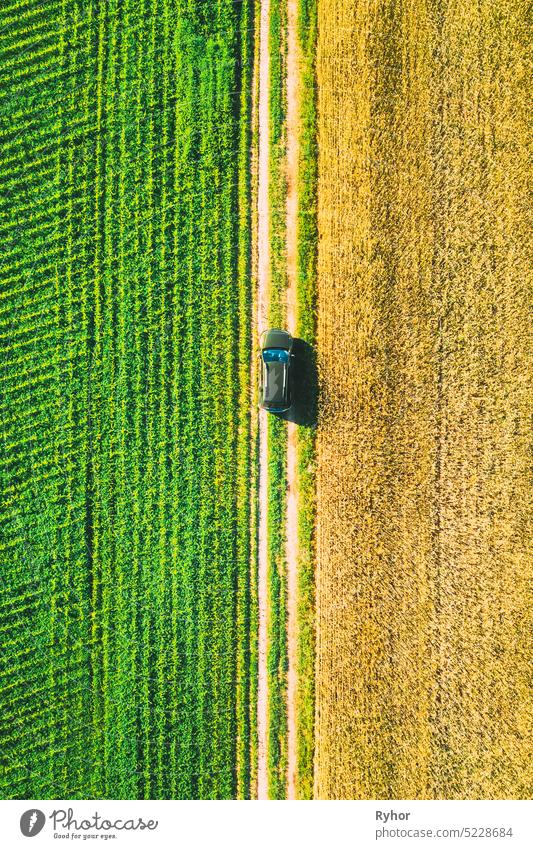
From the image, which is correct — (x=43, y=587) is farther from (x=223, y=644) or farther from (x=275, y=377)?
(x=275, y=377)

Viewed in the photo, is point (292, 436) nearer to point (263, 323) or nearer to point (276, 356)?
point (276, 356)

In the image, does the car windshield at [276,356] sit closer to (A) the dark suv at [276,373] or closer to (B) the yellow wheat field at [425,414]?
(A) the dark suv at [276,373]

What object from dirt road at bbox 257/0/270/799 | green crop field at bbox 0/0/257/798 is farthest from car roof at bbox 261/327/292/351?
green crop field at bbox 0/0/257/798

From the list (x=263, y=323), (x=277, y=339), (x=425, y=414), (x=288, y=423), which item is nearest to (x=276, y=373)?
(x=277, y=339)

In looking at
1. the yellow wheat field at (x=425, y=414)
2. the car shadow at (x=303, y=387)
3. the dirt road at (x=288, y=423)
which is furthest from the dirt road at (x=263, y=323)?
the yellow wheat field at (x=425, y=414)

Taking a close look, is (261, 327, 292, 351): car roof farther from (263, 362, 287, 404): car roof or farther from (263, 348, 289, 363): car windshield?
(263, 362, 287, 404): car roof
